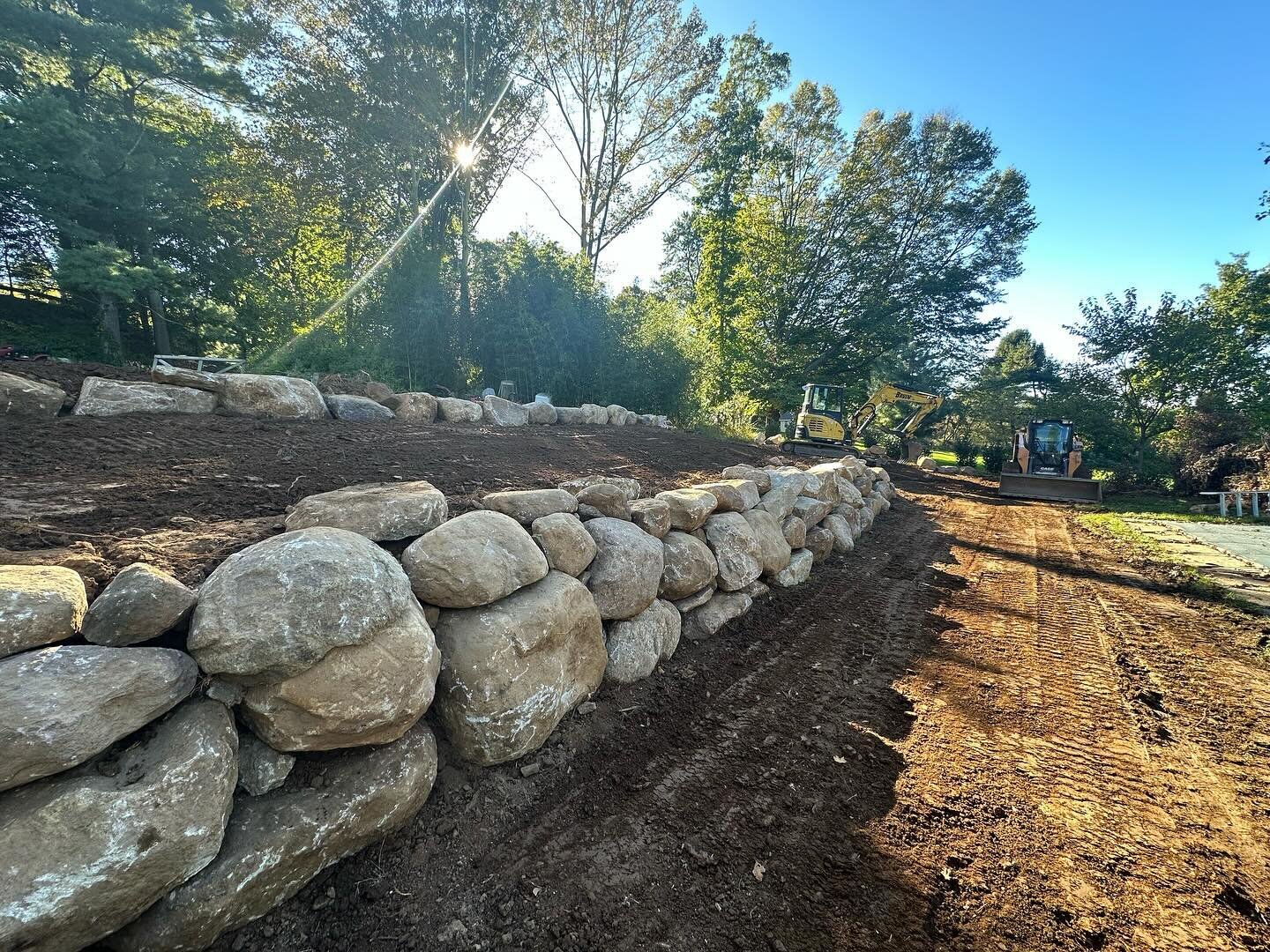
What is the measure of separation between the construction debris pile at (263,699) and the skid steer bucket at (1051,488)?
11889 mm

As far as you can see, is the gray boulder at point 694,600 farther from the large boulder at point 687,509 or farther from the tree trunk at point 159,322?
the tree trunk at point 159,322

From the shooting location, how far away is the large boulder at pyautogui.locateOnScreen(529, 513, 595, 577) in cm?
211

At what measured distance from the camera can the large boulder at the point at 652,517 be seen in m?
2.71

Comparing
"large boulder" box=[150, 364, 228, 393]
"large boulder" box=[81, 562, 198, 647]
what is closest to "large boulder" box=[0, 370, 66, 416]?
"large boulder" box=[150, 364, 228, 393]

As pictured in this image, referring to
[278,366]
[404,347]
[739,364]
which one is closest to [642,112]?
[739,364]

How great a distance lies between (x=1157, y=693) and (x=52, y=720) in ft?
14.4

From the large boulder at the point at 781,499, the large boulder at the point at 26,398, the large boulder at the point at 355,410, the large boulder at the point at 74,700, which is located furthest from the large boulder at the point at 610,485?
the large boulder at the point at 26,398

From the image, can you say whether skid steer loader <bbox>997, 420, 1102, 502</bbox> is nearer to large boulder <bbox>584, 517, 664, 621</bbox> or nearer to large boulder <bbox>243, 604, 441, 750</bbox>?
large boulder <bbox>584, 517, 664, 621</bbox>

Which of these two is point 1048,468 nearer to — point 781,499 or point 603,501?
point 781,499

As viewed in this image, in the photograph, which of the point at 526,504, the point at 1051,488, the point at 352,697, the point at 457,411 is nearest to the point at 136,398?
the point at 457,411

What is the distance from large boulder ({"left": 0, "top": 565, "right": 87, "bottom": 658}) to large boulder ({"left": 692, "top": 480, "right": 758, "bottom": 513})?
2826mm

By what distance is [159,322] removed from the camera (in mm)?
9539

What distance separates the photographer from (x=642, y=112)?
1559 cm

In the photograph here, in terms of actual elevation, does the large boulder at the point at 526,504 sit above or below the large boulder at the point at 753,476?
below
